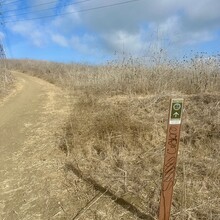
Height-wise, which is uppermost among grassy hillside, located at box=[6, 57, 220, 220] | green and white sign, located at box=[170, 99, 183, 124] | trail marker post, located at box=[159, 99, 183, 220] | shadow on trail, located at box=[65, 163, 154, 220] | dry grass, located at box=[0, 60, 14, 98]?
green and white sign, located at box=[170, 99, 183, 124]

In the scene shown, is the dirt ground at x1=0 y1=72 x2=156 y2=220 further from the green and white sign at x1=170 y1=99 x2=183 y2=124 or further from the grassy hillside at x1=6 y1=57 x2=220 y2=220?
the green and white sign at x1=170 y1=99 x2=183 y2=124

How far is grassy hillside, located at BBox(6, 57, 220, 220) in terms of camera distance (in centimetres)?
393

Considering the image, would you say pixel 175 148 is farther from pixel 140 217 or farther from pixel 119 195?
pixel 119 195

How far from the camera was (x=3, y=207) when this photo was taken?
14.6ft

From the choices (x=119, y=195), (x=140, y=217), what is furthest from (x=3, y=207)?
(x=140, y=217)

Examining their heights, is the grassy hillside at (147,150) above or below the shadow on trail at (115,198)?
above

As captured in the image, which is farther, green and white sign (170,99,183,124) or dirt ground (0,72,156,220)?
dirt ground (0,72,156,220)

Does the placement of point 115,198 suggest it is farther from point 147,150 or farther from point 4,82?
point 4,82

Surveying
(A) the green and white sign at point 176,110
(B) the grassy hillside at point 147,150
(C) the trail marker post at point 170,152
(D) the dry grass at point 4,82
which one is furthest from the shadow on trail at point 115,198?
(D) the dry grass at point 4,82

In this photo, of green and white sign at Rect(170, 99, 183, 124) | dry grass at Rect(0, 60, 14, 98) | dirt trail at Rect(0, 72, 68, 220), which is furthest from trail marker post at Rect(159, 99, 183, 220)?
dry grass at Rect(0, 60, 14, 98)

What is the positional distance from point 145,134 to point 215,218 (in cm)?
231

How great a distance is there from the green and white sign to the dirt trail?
2.10 meters

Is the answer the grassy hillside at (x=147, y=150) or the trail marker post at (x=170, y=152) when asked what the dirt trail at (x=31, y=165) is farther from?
the trail marker post at (x=170, y=152)

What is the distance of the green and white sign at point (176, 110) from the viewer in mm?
2826
